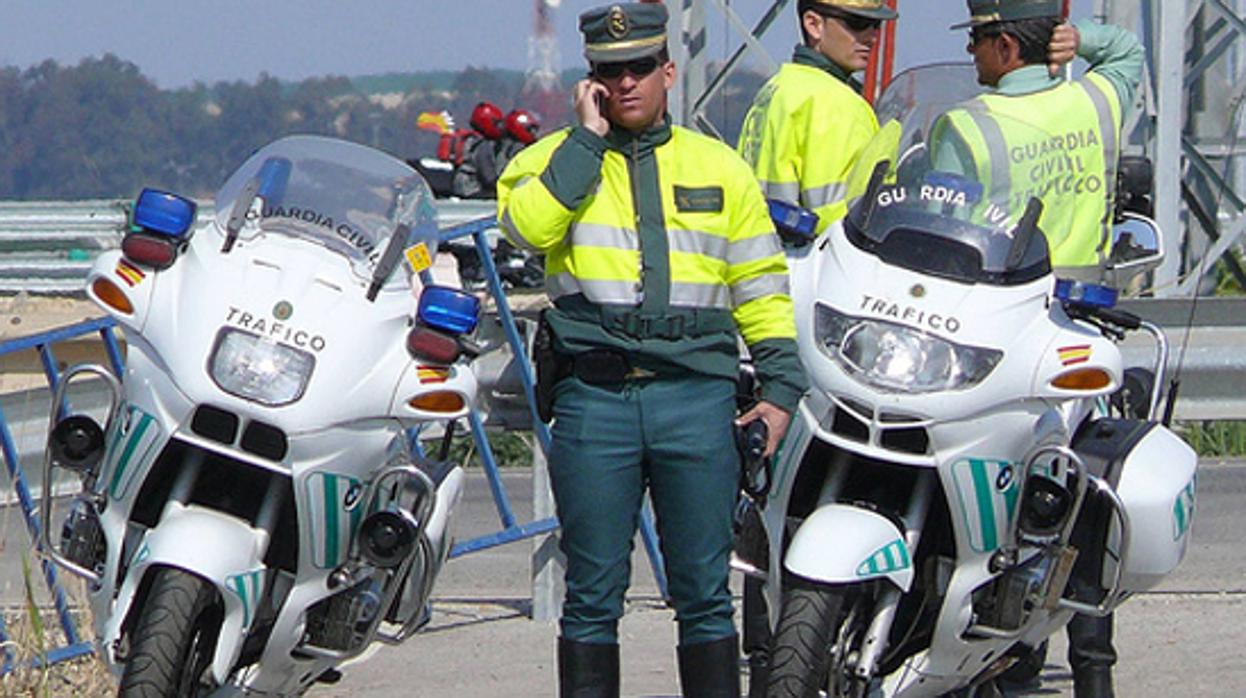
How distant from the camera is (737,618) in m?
8.20

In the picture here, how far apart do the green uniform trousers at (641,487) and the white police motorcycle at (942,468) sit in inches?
6.4

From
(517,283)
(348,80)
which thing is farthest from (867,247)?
(348,80)

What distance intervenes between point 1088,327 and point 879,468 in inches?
23.7

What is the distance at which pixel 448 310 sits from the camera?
234 inches

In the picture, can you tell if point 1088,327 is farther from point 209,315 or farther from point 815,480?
point 209,315

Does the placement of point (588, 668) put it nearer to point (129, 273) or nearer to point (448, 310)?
point (448, 310)

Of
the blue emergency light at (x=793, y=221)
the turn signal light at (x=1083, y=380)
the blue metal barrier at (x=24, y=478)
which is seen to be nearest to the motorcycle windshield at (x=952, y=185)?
the blue emergency light at (x=793, y=221)

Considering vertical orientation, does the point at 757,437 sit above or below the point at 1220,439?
above

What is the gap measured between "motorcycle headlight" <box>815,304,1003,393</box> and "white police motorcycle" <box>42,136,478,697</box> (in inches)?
34.4

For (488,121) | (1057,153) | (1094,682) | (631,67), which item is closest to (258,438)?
(631,67)

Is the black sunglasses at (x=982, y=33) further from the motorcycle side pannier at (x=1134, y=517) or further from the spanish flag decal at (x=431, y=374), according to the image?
the spanish flag decal at (x=431, y=374)

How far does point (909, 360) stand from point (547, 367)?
2.76 feet

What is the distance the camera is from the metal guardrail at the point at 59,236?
68.4 feet

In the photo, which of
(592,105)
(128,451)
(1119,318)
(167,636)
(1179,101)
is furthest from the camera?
(1179,101)
